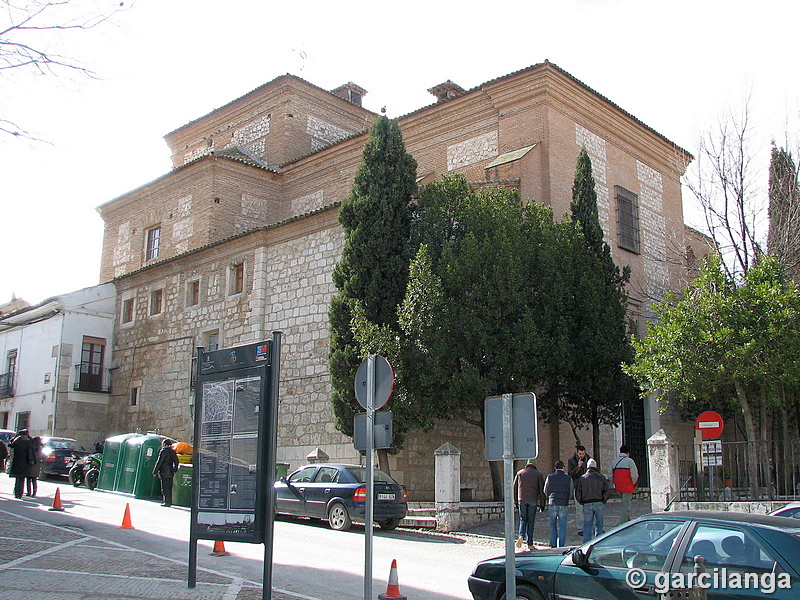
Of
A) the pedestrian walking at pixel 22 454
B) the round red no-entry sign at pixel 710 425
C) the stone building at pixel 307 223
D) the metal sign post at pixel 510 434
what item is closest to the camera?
the metal sign post at pixel 510 434

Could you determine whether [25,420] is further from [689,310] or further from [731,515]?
[731,515]

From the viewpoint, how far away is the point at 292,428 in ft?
72.4

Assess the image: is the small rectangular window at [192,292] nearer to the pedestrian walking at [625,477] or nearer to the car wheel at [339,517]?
the car wheel at [339,517]

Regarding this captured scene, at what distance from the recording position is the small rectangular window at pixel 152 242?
99.4ft

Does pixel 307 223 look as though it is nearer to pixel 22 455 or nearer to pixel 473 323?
pixel 473 323

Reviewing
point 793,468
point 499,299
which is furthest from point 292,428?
point 793,468

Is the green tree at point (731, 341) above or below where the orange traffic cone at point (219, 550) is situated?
above

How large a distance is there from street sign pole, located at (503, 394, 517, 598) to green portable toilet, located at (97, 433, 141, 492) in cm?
1542

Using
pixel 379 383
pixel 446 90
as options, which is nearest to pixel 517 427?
pixel 379 383

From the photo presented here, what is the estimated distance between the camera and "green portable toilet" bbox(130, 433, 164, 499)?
749 inches

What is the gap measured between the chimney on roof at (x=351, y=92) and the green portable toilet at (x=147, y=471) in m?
18.8

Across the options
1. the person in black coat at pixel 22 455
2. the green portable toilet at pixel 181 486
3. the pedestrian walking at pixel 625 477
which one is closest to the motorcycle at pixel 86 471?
the green portable toilet at pixel 181 486

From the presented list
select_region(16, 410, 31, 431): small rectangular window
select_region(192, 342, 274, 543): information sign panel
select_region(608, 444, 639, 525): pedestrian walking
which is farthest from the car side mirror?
select_region(16, 410, 31, 431): small rectangular window

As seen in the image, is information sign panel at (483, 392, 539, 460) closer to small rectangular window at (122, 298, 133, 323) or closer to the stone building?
the stone building
